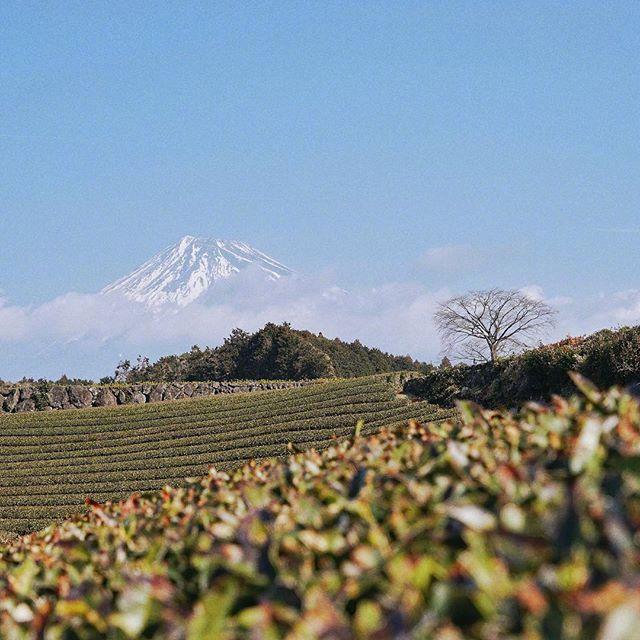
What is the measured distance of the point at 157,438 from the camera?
23875 millimetres

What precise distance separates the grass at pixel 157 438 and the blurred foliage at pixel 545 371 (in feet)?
3.15

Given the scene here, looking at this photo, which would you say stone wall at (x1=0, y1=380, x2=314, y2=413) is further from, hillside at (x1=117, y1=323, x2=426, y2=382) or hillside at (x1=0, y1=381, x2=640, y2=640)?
hillside at (x1=0, y1=381, x2=640, y2=640)

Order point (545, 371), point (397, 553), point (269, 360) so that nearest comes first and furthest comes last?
1. point (397, 553)
2. point (545, 371)
3. point (269, 360)

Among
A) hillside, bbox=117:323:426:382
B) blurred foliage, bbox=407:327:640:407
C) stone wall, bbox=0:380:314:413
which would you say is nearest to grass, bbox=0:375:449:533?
blurred foliage, bbox=407:327:640:407

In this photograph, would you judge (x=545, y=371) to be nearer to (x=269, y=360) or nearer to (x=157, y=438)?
(x=157, y=438)

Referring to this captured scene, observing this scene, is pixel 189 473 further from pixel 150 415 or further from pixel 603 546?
pixel 603 546

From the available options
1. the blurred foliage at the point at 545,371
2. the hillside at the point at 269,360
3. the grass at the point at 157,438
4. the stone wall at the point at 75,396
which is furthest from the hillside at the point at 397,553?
the hillside at the point at 269,360

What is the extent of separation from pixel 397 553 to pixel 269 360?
41765 mm

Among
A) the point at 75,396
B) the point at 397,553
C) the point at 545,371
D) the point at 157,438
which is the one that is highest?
the point at 75,396

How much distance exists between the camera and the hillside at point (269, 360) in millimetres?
43062

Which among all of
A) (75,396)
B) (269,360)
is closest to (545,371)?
(75,396)

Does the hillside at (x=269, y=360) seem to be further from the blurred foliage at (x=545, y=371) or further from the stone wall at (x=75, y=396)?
the blurred foliage at (x=545, y=371)

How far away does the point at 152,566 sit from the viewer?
9.66 feet

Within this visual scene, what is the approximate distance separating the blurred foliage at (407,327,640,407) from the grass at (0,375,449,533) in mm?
961
